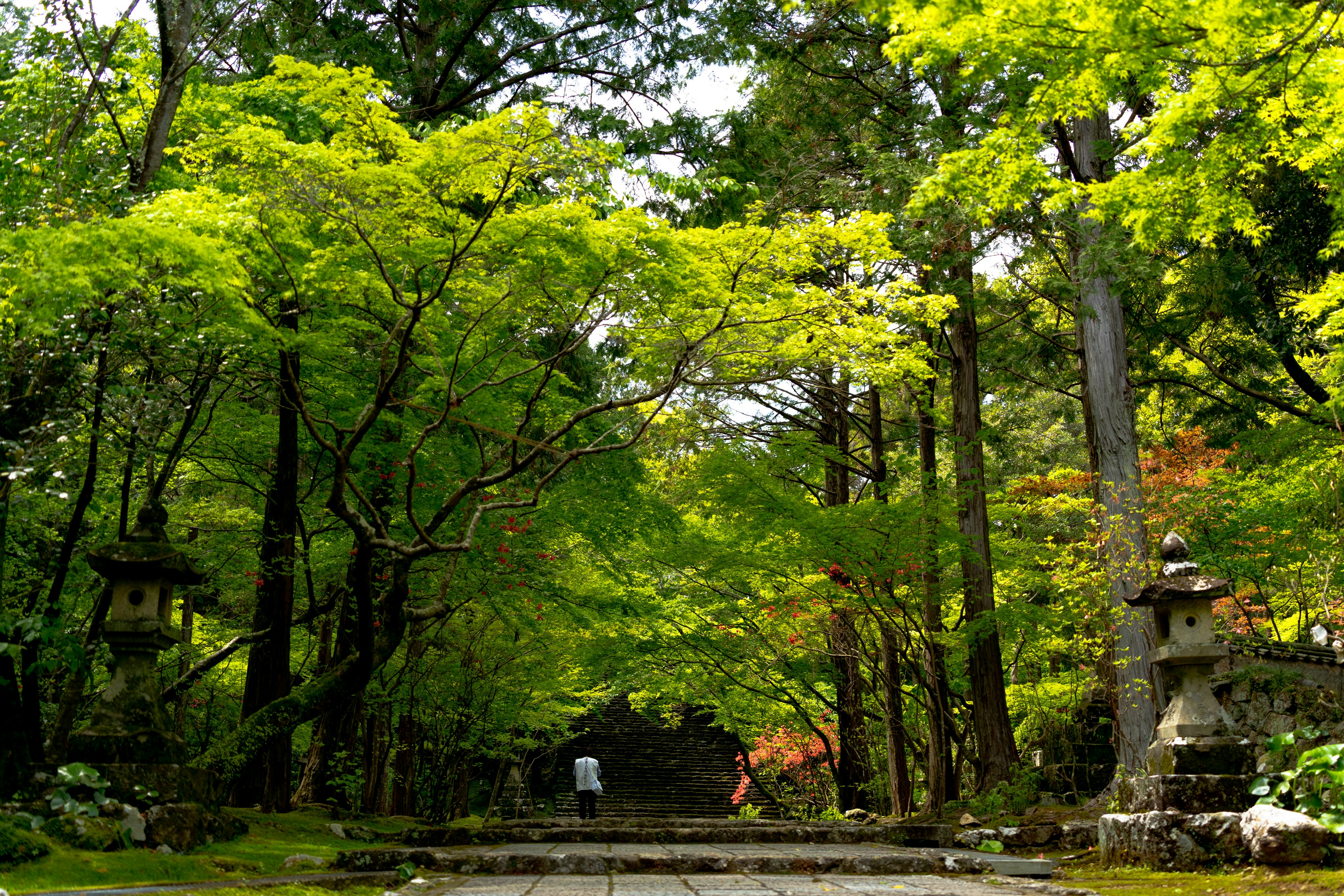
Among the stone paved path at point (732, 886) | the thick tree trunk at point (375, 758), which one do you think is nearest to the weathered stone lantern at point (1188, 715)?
the stone paved path at point (732, 886)

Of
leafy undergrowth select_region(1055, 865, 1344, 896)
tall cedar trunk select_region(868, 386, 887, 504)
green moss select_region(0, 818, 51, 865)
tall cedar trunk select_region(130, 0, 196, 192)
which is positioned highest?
tall cedar trunk select_region(130, 0, 196, 192)

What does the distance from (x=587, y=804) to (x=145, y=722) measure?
1150 cm

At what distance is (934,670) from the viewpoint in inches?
479

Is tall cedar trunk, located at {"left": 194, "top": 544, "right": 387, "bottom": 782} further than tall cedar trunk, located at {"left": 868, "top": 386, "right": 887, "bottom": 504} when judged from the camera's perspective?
No

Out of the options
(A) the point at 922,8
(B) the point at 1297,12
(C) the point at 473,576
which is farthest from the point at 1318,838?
(C) the point at 473,576

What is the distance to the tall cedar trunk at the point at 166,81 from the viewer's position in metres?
7.89

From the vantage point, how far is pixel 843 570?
38.1ft

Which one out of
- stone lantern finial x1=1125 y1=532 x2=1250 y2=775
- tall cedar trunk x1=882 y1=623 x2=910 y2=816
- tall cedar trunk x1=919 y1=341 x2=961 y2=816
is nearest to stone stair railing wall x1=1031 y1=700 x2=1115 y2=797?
tall cedar trunk x1=882 y1=623 x2=910 y2=816

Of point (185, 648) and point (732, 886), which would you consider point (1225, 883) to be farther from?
point (185, 648)

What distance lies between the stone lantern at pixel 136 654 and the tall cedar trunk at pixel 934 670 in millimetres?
7856

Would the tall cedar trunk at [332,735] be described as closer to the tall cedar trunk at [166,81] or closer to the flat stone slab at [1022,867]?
the tall cedar trunk at [166,81]

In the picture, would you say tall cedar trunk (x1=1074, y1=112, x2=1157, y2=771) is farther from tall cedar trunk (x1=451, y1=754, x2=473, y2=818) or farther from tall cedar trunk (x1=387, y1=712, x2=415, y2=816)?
tall cedar trunk (x1=387, y1=712, x2=415, y2=816)

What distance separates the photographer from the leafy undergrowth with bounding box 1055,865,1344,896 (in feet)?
17.2

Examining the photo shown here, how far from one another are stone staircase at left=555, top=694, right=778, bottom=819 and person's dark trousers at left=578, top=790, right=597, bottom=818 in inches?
134
